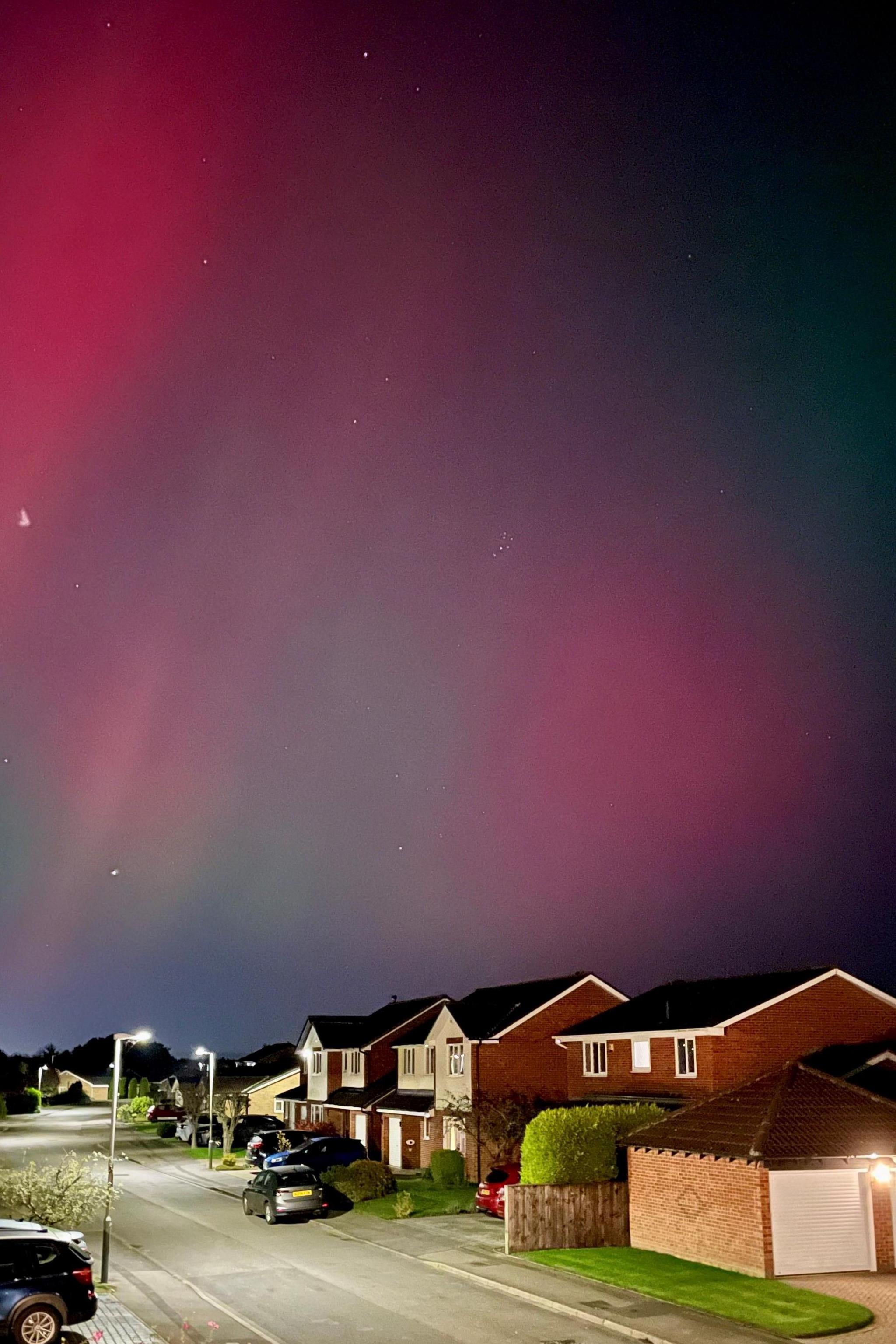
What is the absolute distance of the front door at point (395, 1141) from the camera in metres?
49.7

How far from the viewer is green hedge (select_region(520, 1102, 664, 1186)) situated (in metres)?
30.2

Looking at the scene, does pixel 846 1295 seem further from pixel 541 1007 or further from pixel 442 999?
pixel 442 999

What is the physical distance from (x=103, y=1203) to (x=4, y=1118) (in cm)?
8115

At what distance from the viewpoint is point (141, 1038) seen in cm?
2725

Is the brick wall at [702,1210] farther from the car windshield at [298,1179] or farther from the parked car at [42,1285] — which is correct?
the parked car at [42,1285]

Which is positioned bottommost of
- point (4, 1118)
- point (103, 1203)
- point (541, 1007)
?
point (4, 1118)

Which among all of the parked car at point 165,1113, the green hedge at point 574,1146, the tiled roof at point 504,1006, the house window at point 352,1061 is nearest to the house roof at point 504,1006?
the tiled roof at point 504,1006

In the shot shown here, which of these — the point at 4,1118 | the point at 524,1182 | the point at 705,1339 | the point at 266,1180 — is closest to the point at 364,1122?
the point at 266,1180

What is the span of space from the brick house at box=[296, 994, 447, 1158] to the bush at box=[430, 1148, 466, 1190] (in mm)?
10180

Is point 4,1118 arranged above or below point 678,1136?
below

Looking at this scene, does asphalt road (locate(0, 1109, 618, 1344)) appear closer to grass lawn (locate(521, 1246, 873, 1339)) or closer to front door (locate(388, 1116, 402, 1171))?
grass lawn (locate(521, 1246, 873, 1339))

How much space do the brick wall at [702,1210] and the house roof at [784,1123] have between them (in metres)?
0.35

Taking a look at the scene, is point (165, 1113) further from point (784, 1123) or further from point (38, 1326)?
point (38, 1326)

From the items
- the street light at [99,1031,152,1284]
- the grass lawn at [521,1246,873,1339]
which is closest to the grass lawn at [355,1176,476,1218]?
the grass lawn at [521,1246,873,1339]
